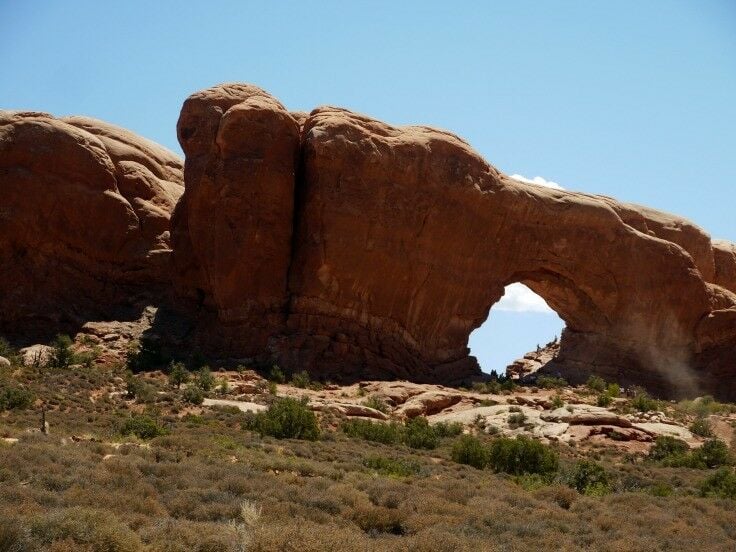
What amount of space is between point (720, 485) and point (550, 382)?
625 inches

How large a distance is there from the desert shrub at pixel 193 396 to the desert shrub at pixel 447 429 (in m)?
6.39

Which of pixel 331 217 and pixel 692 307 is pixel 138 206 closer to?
pixel 331 217

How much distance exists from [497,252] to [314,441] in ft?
53.6

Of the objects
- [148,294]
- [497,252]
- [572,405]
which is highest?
[497,252]

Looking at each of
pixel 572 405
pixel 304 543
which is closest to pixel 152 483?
pixel 304 543

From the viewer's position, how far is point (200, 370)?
104 ft

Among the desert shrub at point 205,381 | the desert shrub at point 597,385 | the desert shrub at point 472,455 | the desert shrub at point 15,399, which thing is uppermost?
the desert shrub at point 597,385

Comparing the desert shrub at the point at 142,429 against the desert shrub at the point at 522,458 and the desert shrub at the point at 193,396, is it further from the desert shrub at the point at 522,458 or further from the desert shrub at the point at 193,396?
the desert shrub at the point at 522,458

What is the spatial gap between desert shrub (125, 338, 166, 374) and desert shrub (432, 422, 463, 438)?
9.33 meters

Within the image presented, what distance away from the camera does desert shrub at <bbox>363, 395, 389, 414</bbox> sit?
3034cm

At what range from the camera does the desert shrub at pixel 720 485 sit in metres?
20.9

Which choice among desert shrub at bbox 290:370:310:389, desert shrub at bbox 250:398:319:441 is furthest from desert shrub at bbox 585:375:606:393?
desert shrub at bbox 250:398:319:441

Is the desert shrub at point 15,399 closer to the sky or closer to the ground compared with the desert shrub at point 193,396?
closer to the ground

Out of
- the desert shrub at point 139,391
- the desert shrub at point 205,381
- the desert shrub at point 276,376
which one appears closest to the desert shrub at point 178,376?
the desert shrub at point 205,381
